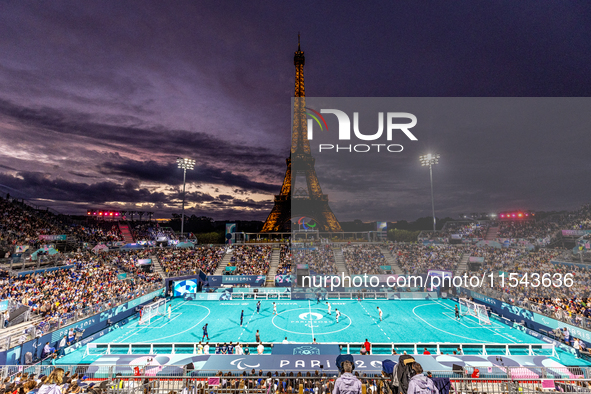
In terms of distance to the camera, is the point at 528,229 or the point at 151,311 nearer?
the point at 151,311

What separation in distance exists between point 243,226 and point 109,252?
57.2 m

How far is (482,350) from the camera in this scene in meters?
17.0

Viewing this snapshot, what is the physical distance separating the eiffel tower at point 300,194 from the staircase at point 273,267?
6.24m

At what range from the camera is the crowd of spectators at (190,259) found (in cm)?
3756

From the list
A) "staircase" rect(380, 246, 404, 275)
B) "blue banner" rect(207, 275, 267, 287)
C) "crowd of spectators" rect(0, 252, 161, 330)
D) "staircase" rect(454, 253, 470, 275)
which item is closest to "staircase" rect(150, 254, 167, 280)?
"crowd of spectators" rect(0, 252, 161, 330)

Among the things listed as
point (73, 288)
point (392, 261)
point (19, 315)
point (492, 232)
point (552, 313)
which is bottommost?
point (552, 313)

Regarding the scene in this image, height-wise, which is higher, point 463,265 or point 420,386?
point 420,386

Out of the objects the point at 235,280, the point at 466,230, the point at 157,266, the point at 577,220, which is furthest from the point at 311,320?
the point at 466,230

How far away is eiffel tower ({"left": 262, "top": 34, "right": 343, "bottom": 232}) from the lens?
50.3 meters

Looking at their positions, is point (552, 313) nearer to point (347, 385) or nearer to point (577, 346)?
point (577, 346)

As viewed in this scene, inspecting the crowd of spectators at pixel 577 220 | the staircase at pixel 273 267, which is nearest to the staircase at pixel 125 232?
the staircase at pixel 273 267

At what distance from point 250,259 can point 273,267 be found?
3711 mm

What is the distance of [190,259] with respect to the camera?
1594 inches

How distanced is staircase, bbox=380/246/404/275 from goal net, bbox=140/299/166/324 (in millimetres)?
28663
